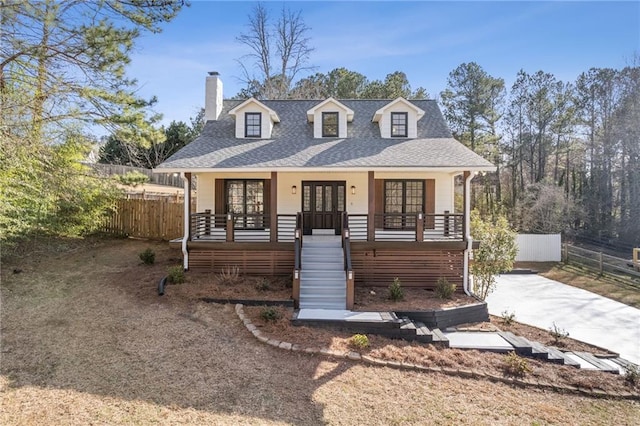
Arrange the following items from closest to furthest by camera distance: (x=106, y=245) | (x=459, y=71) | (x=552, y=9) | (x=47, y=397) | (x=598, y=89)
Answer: (x=47, y=397) → (x=552, y=9) → (x=106, y=245) → (x=598, y=89) → (x=459, y=71)

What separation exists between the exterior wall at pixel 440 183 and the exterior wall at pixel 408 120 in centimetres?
190

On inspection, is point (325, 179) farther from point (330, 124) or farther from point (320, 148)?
point (330, 124)

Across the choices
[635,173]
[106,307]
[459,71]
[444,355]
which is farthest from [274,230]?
[635,173]

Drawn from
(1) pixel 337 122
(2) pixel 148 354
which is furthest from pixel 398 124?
(2) pixel 148 354

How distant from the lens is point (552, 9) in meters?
11.5

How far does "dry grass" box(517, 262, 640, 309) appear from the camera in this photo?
14.6 meters

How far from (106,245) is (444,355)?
14.1 m

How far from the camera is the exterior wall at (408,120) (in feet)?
47.0

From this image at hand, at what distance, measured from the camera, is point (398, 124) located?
14.5 meters

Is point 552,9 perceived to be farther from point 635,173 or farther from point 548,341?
point 635,173

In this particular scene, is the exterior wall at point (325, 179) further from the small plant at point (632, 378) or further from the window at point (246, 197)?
the small plant at point (632, 378)

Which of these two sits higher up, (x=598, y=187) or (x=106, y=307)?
(x=598, y=187)

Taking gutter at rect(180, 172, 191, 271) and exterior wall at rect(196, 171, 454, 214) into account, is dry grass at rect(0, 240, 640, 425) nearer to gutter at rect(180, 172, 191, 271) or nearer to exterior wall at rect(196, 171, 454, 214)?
gutter at rect(180, 172, 191, 271)

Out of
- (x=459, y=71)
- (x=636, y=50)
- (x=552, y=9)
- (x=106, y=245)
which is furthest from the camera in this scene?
(x=459, y=71)
